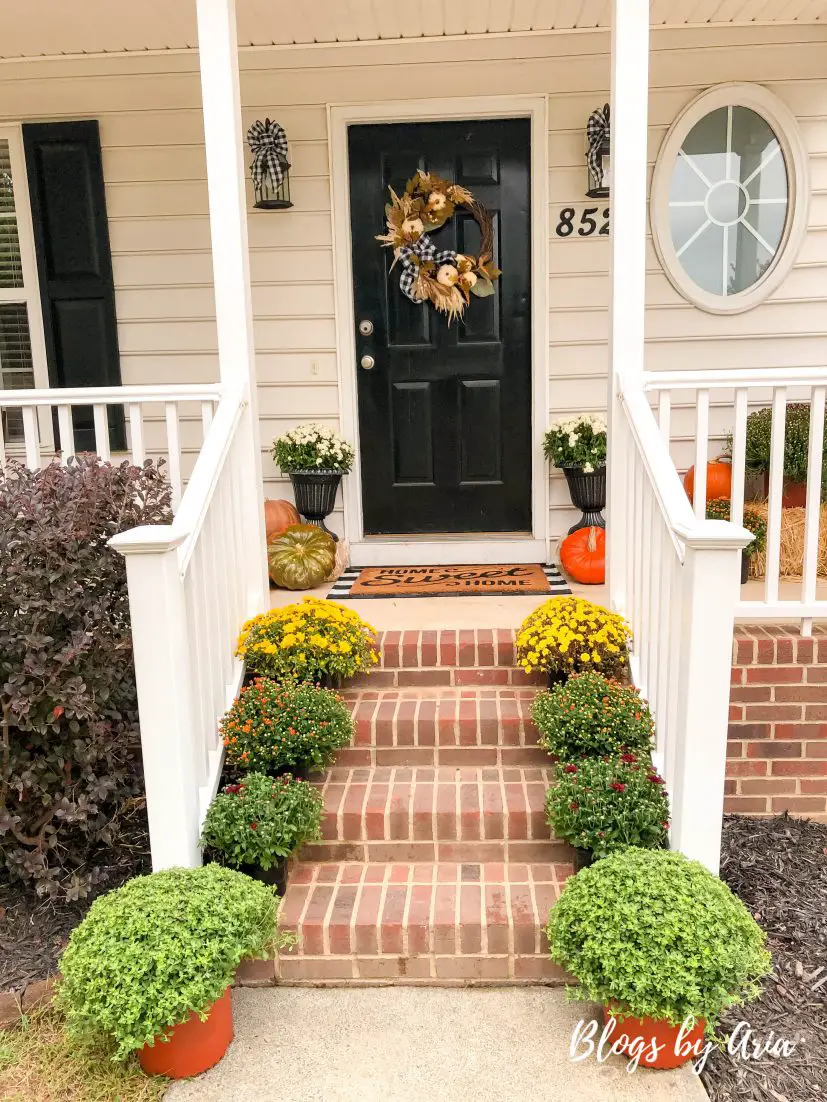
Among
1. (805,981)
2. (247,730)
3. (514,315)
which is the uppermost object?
(514,315)

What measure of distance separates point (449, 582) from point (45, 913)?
219 centimetres

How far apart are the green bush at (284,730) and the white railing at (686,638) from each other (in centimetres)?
98

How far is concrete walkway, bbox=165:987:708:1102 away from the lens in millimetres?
1981

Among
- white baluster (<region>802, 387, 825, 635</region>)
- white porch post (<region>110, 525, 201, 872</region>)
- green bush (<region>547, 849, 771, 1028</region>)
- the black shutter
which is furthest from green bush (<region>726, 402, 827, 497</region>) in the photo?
the black shutter

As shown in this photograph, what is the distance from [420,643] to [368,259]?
2.22 m

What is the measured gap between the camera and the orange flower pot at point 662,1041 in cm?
201

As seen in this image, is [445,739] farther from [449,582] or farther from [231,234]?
[231,234]

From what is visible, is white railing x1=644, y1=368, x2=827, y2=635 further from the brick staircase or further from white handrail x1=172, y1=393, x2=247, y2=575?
white handrail x1=172, y1=393, x2=247, y2=575

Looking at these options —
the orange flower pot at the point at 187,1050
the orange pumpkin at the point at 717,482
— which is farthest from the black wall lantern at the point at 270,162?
the orange flower pot at the point at 187,1050

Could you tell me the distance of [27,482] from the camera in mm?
2689

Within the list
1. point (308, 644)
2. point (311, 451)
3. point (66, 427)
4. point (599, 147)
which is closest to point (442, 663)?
point (308, 644)

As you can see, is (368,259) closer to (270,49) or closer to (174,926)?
(270,49)

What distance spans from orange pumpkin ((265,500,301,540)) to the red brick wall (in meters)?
2.30

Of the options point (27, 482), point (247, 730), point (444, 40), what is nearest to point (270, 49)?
point (444, 40)
